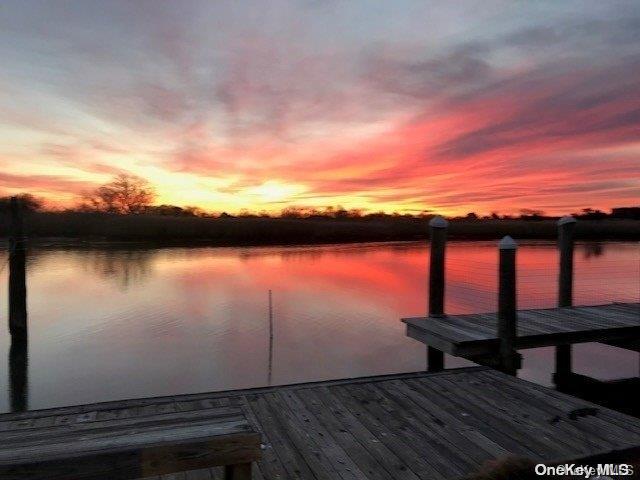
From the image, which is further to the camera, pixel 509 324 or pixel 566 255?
pixel 566 255

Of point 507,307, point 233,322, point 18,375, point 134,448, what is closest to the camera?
point 134,448

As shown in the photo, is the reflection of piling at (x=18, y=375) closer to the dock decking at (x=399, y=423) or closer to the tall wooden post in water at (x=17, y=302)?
the tall wooden post in water at (x=17, y=302)

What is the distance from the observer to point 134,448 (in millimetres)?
2250

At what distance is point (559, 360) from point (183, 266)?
2771cm

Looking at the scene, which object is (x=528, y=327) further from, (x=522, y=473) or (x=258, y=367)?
(x=258, y=367)

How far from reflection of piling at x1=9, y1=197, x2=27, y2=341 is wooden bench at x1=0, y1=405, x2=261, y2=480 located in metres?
10.1

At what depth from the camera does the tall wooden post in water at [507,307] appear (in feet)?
23.4

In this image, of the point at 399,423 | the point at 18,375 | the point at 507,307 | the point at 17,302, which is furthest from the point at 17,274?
the point at 507,307

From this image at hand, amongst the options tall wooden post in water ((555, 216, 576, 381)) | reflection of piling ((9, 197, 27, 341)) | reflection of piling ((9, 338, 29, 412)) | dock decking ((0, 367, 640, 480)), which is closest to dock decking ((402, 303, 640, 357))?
tall wooden post in water ((555, 216, 576, 381))

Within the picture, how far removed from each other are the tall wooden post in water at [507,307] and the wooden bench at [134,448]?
5.62 metres

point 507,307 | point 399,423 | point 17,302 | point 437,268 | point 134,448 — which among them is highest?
point 437,268

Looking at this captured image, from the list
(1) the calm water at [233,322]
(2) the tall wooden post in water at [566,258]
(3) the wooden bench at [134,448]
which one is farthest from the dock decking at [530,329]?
(3) the wooden bench at [134,448]

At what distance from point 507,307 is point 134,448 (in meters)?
6.38

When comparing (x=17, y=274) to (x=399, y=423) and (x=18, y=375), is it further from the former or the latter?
(x=399, y=423)
